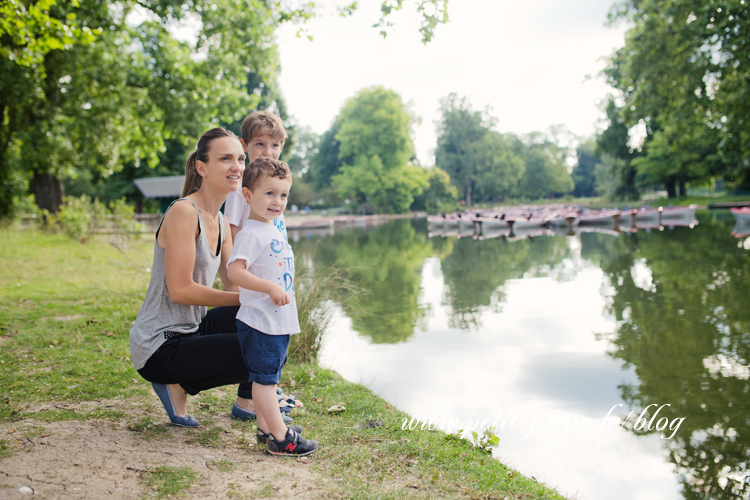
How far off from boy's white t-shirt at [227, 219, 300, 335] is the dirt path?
0.69 m

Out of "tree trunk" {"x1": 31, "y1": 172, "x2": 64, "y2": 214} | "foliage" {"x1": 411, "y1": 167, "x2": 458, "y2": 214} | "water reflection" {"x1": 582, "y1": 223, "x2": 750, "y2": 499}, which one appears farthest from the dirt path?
"foliage" {"x1": 411, "y1": 167, "x2": 458, "y2": 214}

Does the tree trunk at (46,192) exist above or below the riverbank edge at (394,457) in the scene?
above

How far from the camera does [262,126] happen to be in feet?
11.0

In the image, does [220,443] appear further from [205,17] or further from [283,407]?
[205,17]

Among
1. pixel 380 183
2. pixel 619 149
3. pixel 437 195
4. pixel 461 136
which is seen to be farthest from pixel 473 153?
pixel 619 149

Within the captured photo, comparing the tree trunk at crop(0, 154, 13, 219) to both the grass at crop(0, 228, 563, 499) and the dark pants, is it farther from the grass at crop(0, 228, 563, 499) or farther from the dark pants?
the dark pants

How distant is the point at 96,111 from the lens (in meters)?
14.7

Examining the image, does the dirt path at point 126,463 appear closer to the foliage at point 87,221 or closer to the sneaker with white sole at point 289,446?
the sneaker with white sole at point 289,446

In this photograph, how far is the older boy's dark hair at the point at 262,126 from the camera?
334 centimetres

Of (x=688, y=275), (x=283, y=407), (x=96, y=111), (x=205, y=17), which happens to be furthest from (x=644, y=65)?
(x=283, y=407)

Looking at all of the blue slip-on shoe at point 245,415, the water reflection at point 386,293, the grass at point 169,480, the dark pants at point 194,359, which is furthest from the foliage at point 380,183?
the grass at point 169,480

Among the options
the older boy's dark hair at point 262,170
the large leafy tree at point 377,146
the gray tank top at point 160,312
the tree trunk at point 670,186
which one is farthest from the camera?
the large leafy tree at point 377,146

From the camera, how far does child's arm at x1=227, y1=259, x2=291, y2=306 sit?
101 inches

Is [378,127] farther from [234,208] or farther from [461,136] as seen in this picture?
[234,208]
